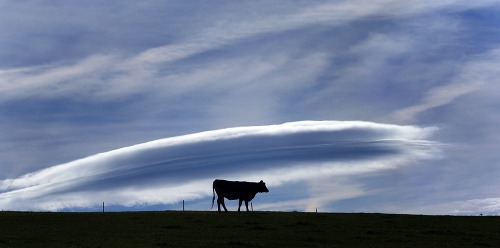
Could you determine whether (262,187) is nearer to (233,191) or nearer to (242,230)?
(233,191)

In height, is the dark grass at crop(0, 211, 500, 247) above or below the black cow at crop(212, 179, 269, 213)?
below

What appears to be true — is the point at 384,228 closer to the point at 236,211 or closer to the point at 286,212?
the point at 286,212

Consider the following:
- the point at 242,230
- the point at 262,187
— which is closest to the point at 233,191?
the point at 262,187

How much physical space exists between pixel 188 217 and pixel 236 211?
346 inches

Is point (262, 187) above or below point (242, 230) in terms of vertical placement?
above

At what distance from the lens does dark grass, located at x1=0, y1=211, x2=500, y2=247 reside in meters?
38.5

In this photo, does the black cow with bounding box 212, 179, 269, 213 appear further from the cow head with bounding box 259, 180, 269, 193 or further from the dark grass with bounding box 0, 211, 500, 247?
the dark grass with bounding box 0, 211, 500, 247

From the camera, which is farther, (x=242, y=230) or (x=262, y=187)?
(x=262, y=187)

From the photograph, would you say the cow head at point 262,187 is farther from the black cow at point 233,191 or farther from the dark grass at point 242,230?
the dark grass at point 242,230

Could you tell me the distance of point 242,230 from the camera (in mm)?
42562

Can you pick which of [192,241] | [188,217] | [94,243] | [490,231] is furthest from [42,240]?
[490,231]

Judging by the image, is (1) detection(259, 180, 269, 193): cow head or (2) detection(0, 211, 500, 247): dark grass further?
(1) detection(259, 180, 269, 193): cow head

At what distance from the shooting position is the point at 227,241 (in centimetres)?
3791

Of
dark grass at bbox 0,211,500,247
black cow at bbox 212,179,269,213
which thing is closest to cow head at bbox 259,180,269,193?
black cow at bbox 212,179,269,213
